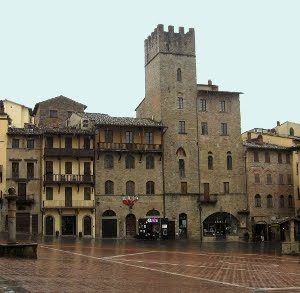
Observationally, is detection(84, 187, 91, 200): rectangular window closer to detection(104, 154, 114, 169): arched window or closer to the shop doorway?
the shop doorway

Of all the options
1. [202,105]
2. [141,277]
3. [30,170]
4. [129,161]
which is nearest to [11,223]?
[141,277]

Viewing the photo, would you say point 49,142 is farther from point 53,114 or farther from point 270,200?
point 270,200

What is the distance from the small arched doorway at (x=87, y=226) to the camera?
61.4 metres

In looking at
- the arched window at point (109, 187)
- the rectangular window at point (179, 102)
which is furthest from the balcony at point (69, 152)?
the rectangular window at point (179, 102)

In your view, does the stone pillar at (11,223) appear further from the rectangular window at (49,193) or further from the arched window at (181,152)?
the arched window at (181,152)

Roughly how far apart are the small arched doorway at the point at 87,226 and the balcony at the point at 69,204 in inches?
53.0

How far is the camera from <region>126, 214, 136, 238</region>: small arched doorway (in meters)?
62.8

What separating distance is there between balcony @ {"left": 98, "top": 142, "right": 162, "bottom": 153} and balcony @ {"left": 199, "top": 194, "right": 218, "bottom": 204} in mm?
A: 7549

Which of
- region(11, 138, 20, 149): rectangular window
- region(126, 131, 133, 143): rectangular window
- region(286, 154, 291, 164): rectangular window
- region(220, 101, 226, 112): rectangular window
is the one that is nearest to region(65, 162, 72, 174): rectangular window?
region(11, 138, 20, 149): rectangular window

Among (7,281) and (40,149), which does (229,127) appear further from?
(7,281)

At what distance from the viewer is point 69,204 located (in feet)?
200

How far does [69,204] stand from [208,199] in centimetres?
1633

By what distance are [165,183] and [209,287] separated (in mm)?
47157

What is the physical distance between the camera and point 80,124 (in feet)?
212
